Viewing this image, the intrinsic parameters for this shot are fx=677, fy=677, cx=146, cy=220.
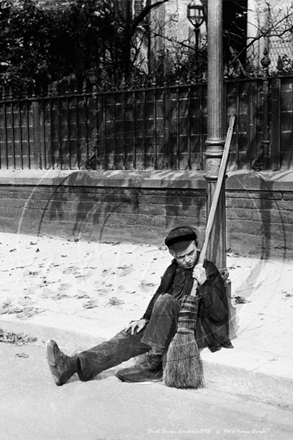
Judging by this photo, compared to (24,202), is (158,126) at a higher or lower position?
higher

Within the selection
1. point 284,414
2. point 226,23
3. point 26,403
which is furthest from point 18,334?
point 226,23

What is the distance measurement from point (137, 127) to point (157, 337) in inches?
206

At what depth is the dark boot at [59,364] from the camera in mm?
4887

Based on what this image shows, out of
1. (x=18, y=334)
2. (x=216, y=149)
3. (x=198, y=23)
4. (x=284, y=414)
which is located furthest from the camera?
(x=198, y=23)

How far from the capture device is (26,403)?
15.5 ft

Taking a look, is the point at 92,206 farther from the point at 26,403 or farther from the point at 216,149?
the point at 26,403

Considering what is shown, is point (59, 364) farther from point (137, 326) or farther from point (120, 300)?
point (120, 300)

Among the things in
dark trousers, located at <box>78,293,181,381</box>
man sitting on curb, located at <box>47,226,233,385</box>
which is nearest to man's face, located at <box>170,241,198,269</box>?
man sitting on curb, located at <box>47,226,233,385</box>

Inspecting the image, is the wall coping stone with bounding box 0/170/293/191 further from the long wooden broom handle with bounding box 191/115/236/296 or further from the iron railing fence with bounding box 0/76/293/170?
the long wooden broom handle with bounding box 191/115/236/296

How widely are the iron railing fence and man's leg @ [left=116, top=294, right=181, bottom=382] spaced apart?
3.86 metres

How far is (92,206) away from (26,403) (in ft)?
18.4

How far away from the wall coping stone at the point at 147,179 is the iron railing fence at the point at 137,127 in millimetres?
185

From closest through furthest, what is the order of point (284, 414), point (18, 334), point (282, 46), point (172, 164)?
1. point (284, 414)
2. point (18, 334)
3. point (172, 164)
4. point (282, 46)

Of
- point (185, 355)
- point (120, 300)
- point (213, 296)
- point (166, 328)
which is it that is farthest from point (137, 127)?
point (185, 355)
